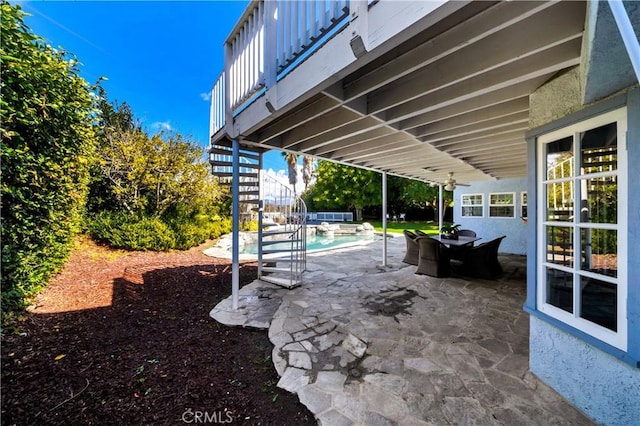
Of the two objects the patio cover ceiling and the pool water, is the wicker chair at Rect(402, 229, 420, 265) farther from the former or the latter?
the pool water

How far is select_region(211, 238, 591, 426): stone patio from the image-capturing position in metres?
1.76

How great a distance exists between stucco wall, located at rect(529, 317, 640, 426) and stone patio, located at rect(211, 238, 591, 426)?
0.10 meters

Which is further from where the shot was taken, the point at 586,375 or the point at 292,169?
the point at 292,169

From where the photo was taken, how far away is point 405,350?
251 cm

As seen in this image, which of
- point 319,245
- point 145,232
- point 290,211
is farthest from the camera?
point 319,245

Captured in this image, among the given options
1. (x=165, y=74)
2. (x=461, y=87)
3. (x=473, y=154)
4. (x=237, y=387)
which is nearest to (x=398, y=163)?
(x=473, y=154)

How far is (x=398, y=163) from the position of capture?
5469mm

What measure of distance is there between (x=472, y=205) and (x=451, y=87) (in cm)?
799

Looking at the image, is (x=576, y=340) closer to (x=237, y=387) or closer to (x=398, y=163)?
(x=237, y=387)

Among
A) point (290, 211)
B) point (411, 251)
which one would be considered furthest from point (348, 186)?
point (290, 211)

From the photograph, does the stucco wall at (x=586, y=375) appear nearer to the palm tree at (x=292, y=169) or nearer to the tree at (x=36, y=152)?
the tree at (x=36, y=152)

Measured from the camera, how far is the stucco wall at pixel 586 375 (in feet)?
4.88

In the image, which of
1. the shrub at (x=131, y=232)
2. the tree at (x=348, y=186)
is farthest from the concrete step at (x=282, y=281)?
the tree at (x=348, y=186)

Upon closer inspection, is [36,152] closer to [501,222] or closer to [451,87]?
[451,87]
